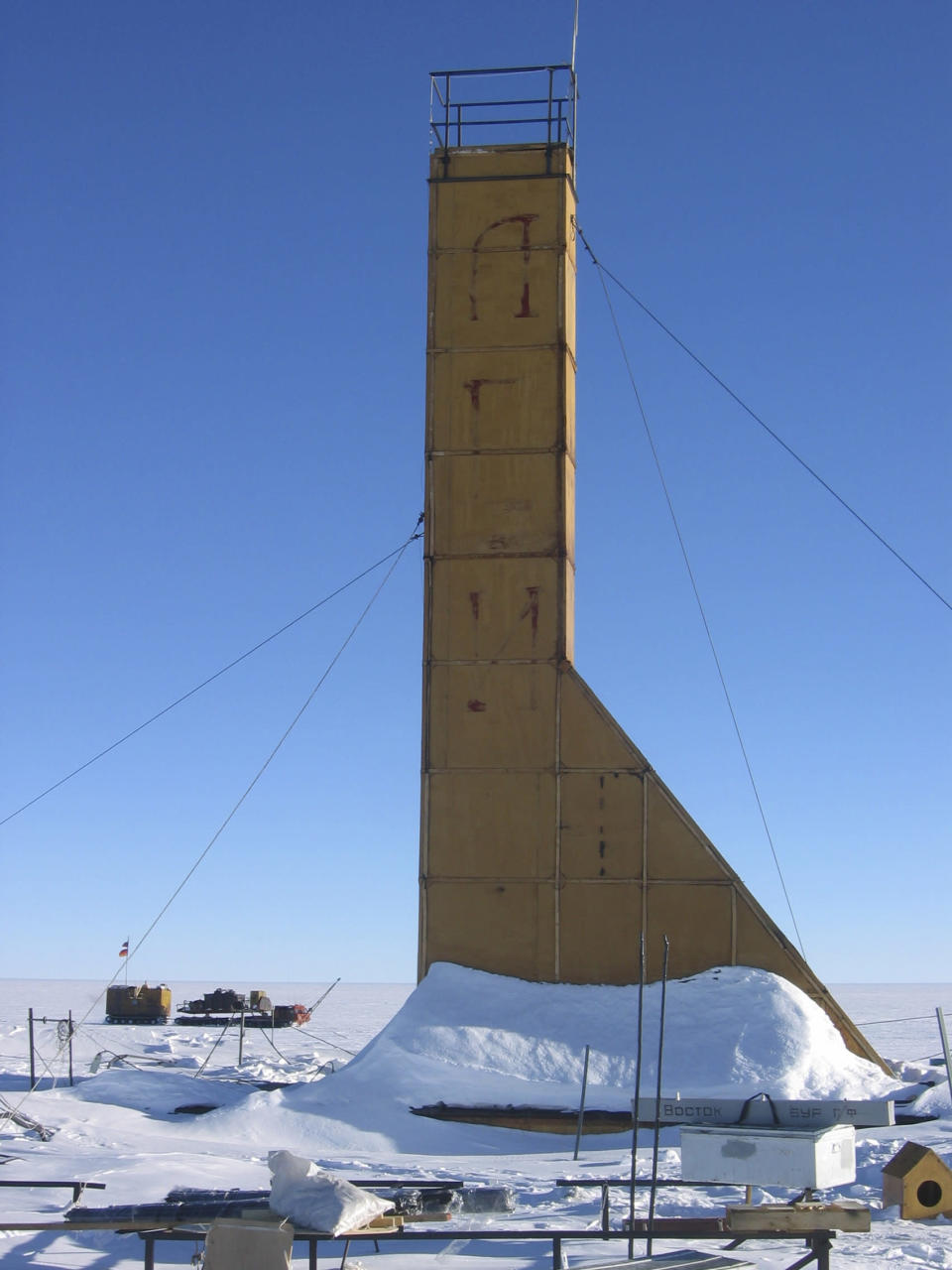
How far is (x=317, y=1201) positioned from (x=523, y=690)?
12.8m

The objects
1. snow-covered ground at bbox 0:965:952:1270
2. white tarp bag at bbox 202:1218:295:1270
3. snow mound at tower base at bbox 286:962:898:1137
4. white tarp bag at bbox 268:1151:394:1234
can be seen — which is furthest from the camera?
snow mound at tower base at bbox 286:962:898:1137

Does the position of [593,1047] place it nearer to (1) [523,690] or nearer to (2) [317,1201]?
(1) [523,690]

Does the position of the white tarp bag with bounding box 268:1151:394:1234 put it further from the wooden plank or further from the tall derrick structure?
the tall derrick structure

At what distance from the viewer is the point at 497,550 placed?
21.2 metres

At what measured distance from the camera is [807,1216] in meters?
9.38

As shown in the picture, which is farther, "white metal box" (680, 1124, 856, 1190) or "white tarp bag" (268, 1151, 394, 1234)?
"white metal box" (680, 1124, 856, 1190)

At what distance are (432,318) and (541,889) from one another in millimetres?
8584

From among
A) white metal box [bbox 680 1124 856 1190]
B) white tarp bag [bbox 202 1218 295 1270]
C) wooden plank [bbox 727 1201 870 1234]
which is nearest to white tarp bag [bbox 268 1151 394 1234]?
white tarp bag [bbox 202 1218 295 1270]

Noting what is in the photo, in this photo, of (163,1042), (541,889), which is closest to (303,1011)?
(163,1042)

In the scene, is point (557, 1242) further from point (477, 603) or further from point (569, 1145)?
point (477, 603)

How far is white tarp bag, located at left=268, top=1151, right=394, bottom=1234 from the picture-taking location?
8.20 metres

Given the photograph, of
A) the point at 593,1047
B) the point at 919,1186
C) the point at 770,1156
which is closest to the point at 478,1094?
the point at 593,1047

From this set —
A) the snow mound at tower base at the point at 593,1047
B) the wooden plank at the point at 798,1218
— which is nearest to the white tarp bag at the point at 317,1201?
the wooden plank at the point at 798,1218

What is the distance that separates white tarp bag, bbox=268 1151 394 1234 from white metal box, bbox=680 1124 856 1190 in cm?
214
